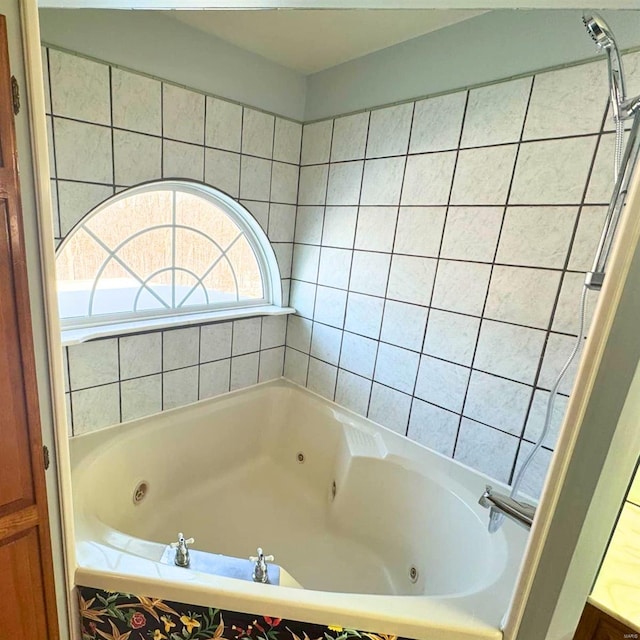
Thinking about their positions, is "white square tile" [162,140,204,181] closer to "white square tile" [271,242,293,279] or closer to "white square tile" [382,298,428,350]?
"white square tile" [271,242,293,279]

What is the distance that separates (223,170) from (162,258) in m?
A: 0.49

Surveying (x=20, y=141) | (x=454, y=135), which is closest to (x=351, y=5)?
(x=20, y=141)

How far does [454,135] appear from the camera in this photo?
130 cm

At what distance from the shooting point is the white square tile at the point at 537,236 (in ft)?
3.65

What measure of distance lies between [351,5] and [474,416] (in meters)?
1.30

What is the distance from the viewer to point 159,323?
154cm

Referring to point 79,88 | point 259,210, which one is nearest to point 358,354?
point 259,210

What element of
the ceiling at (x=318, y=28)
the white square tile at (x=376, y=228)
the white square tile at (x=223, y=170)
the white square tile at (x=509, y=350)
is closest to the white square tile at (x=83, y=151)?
the white square tile at (x=223, y=170)

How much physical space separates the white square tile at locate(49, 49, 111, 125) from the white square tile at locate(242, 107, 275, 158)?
0.55m

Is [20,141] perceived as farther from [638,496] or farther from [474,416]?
[474,416]

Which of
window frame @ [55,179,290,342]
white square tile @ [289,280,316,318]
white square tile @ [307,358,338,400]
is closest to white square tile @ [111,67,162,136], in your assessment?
window frame @ [55,179,290,342]

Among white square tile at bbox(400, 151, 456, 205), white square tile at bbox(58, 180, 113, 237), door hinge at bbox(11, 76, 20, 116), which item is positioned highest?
white square tile at bbox(400, 151, 456, 205)

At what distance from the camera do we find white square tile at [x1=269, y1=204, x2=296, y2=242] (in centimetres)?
183

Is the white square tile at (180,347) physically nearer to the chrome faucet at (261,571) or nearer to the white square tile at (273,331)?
the white square tile at (273,331)
